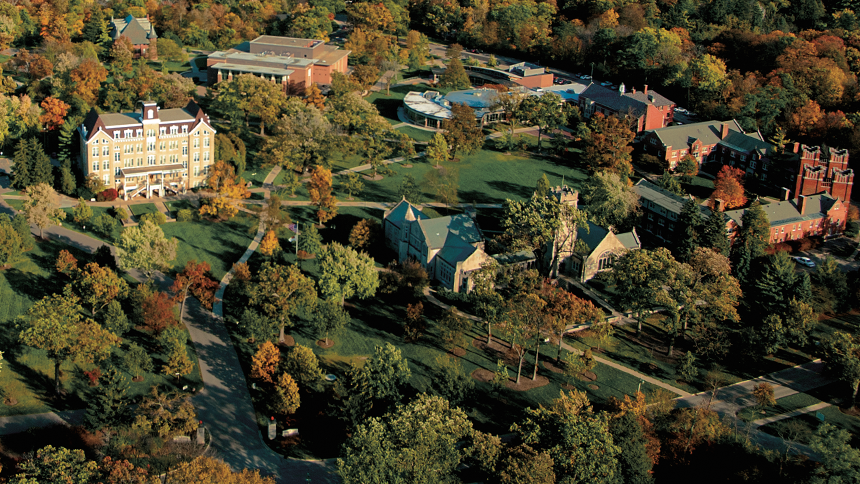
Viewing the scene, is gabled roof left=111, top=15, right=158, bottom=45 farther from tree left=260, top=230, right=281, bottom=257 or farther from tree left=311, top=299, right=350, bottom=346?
tree left=311, top=299, right=350, bottom=346

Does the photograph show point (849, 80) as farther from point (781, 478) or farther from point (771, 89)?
point (781, 478)

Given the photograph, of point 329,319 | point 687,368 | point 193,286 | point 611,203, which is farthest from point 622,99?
point 193,286

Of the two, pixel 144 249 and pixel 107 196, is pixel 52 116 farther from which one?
pixel 144 249

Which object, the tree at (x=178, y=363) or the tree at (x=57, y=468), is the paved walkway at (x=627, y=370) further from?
the tree at (x=57, y=468)

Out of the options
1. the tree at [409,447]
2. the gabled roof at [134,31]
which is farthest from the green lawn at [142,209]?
the gabled roof at [134,31]

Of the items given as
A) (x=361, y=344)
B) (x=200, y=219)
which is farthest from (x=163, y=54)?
(x=361, y=344)

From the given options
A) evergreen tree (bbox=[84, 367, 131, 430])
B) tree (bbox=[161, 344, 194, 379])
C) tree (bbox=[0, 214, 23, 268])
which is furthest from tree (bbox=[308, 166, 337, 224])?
evergreen tree (bbox=[84, 367, 131, 430])
